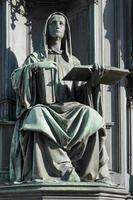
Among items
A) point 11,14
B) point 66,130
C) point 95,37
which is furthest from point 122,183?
point 11,14

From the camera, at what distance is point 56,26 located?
13297 mm

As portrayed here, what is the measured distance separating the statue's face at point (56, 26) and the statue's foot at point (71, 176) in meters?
2.32

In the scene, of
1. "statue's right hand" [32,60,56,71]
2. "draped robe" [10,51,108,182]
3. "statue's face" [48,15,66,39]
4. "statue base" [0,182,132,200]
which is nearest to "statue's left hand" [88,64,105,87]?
"draped robe" [10,51,108,182]

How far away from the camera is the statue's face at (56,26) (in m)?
13.3

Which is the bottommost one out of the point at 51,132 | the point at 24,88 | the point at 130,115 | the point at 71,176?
the point at 71,176

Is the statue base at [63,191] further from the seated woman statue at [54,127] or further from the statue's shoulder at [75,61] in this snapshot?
the statue's shoulder at [75,61]

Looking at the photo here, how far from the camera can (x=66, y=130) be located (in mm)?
12414

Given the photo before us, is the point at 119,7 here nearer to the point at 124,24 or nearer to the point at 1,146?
the point at 124,24

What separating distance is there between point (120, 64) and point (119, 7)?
928 millimetres

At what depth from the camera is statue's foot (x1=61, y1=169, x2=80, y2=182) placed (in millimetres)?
12008

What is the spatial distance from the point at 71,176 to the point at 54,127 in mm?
770

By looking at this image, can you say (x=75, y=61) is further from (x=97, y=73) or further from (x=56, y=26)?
(x=97, y=73)

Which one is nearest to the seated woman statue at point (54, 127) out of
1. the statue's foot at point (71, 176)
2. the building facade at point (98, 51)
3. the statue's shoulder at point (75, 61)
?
the statue's foot at point (71, 176)

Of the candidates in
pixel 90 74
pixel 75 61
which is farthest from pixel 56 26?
pixel 90 74
